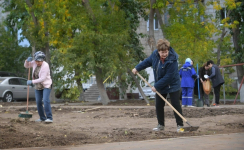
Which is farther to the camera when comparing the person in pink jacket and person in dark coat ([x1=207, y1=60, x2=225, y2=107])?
person in dark coat ([x1=207, y1=60, x2=225, y2=107])

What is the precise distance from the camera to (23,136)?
7805mm

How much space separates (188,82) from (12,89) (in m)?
14.3

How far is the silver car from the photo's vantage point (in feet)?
86.3

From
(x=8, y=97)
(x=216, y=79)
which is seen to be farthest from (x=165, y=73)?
(x=8, y=97)

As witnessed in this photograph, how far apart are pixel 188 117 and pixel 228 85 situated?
1582cm

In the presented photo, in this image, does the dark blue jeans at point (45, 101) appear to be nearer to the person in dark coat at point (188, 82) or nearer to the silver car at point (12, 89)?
the person in dark coat at point (188, 82)

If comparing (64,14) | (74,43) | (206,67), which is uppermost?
(64,14)

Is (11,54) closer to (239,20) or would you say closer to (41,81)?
(239,20)

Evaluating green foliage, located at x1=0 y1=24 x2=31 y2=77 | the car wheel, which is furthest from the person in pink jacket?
green foliage, located at x1=0 y1=24 x2=31 y2=77

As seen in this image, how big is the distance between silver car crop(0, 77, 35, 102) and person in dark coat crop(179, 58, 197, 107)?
13.4 meters

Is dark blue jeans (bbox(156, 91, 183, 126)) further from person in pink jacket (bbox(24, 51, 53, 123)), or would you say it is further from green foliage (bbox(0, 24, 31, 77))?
green foliage (bbox(0, 24, 31, 77))

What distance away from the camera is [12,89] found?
88.9ft

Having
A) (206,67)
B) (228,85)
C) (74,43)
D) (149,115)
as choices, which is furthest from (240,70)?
(149,115)

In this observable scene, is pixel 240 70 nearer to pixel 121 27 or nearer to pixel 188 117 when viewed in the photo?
pixel 121 27
